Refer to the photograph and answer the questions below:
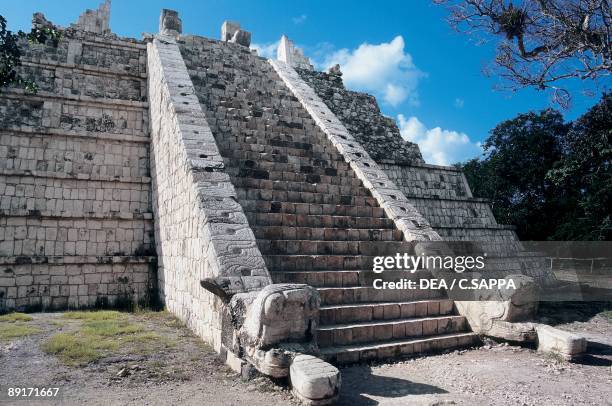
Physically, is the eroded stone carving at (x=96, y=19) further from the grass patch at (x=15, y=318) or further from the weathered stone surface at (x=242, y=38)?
the grass patch at (x=15, y=318)

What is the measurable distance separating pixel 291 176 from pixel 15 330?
4.62m

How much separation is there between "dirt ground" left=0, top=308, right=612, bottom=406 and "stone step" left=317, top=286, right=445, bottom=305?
97 centimetres

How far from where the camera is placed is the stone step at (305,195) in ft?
23.1

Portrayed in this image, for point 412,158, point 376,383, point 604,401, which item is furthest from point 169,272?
point 412,158

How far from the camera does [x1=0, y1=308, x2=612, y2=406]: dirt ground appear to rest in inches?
147

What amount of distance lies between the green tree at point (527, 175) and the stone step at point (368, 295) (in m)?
20.6

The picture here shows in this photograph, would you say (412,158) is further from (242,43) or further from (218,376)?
(218,376)

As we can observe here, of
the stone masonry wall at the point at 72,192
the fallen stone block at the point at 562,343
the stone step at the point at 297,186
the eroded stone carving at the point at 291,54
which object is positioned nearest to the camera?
the fallen stone block at the point at 562,343

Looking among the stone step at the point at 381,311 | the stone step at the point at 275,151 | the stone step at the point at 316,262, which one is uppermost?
the stone step at the point at 275,151

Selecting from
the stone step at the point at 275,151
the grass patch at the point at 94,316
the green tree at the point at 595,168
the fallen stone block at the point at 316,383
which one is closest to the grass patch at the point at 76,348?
the grass patch at the point at 94,316

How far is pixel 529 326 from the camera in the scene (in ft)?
17.7

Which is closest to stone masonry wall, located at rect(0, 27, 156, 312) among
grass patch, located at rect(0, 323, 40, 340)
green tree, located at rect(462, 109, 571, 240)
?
grass patch, located at rect(0, 323, 40, 340)

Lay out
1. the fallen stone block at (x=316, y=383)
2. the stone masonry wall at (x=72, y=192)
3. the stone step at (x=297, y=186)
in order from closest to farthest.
A: 1. the fallen stone block at (x=316, y=383)
2. the stone step at (x=297, y=186)
3. the stone masonry wall at (x=72, y=192)

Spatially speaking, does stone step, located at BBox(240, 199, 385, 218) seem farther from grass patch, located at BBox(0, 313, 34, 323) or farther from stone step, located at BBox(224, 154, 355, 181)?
grass patch, located at BBox(0, 313, 34, 323)
